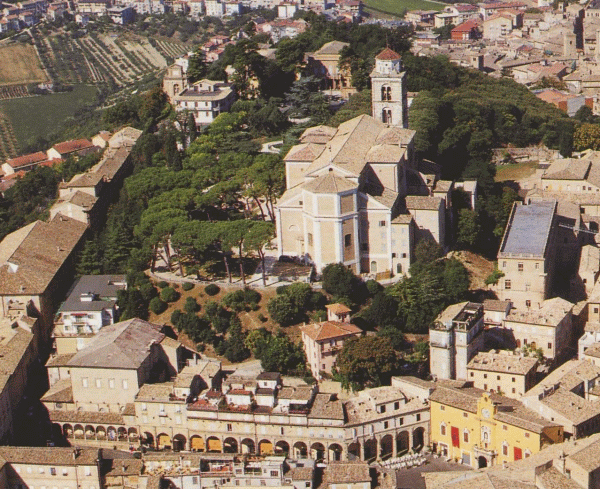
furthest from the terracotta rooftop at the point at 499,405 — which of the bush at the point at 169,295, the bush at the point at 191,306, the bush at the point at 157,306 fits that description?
the bush at the point at 157,306

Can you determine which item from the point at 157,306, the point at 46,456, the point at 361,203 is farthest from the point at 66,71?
the point at 46,456

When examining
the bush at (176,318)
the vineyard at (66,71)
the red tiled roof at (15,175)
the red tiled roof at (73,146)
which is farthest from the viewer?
the vineyard at (66,71)

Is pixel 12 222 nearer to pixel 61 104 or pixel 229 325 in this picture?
pixel 229 325

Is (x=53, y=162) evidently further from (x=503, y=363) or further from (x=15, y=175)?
(x=503, y=363)

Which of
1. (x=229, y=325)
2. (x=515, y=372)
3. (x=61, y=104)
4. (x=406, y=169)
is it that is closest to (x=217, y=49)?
(x=61, y=104)

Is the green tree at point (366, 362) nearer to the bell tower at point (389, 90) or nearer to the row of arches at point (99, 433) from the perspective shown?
the row of arches at point (99, 433)

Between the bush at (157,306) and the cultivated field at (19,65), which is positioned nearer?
the bush at (157,306)
